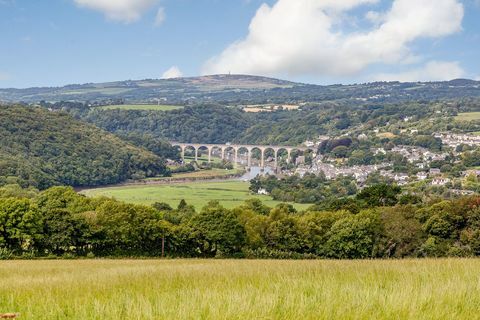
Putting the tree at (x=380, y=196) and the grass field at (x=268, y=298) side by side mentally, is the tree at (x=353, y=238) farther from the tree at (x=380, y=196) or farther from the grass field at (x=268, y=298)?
the grass field at (x=268, y=298)

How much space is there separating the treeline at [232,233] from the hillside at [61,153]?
→ 282 ft

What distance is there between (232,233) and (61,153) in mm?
126388

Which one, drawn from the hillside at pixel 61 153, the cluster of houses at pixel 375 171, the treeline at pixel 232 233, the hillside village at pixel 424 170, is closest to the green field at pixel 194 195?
the hillside at pixel 61 153

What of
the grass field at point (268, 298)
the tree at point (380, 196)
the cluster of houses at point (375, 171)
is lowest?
the cluster of houses at point (375, 171)

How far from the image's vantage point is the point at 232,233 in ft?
169

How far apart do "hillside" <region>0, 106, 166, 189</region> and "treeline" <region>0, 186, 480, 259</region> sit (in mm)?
85854

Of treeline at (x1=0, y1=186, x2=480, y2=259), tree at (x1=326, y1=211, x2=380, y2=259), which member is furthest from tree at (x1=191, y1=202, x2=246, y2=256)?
tree at (x1=326, y1=211, x2=380, y2=259)

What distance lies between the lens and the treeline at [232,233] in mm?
48000

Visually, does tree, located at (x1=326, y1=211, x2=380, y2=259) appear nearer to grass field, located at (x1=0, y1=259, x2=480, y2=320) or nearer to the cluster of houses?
grass field, located at (x1=0, y1=259, x2=480, y2=320)

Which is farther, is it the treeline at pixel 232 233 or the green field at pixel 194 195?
the green field at pixel 194 195

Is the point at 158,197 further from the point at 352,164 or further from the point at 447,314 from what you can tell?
the point at 447,314

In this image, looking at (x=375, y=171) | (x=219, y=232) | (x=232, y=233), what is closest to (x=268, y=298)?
(x=219, y=232)

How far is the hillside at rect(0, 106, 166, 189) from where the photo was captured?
14838 cm

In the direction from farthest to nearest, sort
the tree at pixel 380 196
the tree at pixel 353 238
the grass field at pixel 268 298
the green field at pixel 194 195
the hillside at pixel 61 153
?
the hillside at pixel 61 153 < the green field at pixel 194 195 < the tree at pixel 380 196 < the tree at pixel 353 238 < the grass field at pixel 268 298
